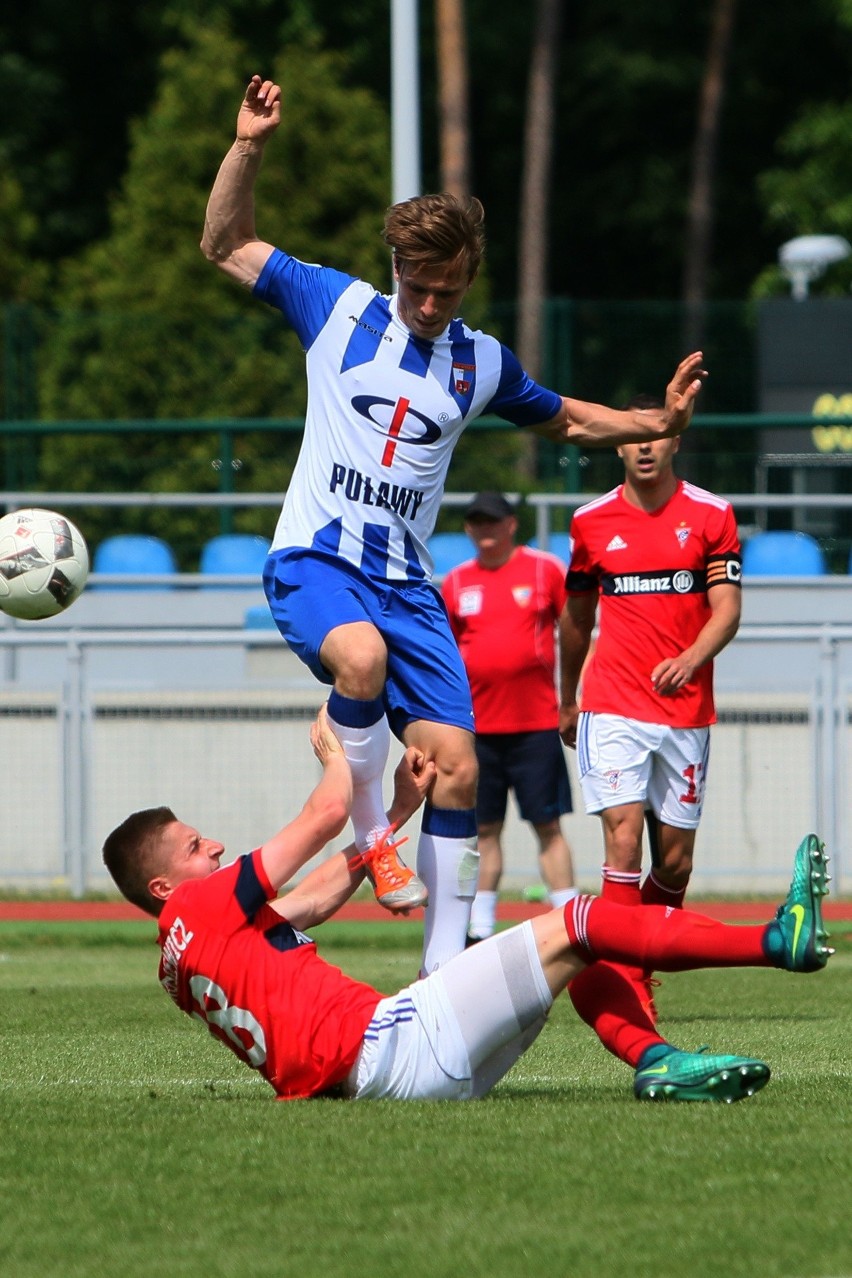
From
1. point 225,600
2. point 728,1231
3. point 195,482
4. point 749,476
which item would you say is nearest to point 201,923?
point 728,1231

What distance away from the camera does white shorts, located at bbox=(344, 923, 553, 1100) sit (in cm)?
536

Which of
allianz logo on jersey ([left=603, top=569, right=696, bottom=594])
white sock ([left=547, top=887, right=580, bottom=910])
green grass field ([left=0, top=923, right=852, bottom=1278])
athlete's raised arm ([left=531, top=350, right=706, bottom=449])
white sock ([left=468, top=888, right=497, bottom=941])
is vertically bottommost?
white sock ([left=468, top=888, right=497, bottom=941])

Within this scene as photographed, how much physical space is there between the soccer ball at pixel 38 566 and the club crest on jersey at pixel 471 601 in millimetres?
4031

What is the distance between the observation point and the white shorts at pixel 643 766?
820cm

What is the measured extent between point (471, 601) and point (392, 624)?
17.4 feet

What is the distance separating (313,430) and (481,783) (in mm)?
5164

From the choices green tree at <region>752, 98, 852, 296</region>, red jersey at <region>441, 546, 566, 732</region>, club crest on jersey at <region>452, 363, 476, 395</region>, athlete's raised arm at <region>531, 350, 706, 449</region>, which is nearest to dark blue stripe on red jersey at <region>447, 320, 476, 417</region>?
club crest on jersey at <region>452, 363, 476, 395</region>

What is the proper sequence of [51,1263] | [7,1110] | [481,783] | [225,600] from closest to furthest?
[51,1263] < [7,1110] < [481,783] < [225,600]

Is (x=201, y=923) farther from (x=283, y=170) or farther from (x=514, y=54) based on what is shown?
(x=514, y=54)

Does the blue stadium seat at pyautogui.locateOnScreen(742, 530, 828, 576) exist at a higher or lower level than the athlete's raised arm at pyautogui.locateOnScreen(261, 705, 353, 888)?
higher

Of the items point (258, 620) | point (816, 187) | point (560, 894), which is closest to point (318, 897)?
point (560, 894)

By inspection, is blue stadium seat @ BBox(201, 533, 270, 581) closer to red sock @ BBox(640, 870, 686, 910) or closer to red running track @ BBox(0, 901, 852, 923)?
red running track @ BBox(0, 901, 852, 923)

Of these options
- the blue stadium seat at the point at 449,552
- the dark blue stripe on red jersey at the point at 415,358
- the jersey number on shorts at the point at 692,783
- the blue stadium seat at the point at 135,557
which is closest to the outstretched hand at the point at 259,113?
the dark blue stripe on red jersey at the point at 415,358

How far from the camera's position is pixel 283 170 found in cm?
2520
